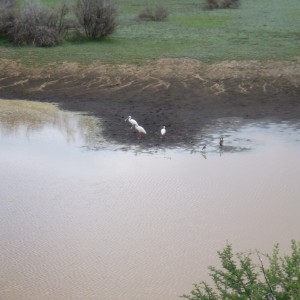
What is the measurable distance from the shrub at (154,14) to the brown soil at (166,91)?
801 centimetres

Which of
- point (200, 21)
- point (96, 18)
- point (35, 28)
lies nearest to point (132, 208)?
point (35, 28)

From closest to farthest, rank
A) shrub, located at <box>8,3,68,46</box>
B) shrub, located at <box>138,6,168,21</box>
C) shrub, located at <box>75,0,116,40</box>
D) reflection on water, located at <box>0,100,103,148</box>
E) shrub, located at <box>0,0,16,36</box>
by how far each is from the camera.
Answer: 1. reflection on water, located at <box>0,100,103,148</box>
2. shrub, located at <box>8,3,68,46</box>
3. shrub, located at <box>75,0,116,40</box>
4. shrub, located at <box>0,0,16,36</box>
5. shrub, located at <box>138,6,168,21</box>

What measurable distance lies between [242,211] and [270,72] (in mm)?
9915

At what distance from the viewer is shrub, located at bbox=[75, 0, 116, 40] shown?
79.7 feet

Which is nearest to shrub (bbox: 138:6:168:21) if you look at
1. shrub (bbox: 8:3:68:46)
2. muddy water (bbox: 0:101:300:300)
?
shrub (bbox: 8:3:68:46)

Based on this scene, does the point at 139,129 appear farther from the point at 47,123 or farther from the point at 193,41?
the point at 193,41

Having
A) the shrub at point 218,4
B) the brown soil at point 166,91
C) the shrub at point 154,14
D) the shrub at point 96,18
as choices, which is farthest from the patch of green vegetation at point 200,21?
the brown soil at point 166,91

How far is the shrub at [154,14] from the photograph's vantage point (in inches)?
1132

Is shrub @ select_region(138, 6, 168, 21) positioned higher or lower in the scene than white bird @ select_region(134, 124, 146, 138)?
higher

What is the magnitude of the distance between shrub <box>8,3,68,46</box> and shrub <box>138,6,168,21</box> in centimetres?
555

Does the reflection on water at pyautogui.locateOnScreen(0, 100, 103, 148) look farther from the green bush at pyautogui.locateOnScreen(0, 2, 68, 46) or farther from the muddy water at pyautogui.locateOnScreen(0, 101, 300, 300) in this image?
the green bush at pyautogui.locateOnScreen(0, 2, 68, 46)

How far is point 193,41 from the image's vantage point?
23.6m

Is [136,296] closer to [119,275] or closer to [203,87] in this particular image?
[119,275]

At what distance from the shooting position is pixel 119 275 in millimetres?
8766
